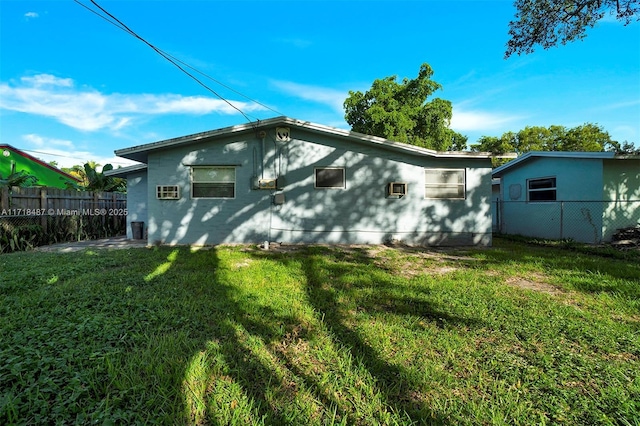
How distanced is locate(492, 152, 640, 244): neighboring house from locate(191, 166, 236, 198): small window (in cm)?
1076

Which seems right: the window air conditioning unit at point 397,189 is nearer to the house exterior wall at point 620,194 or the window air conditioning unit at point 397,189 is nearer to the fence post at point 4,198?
the house exterior wall at point 620,194

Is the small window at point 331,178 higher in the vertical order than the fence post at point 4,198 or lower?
higher

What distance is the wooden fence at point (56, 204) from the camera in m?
7.96

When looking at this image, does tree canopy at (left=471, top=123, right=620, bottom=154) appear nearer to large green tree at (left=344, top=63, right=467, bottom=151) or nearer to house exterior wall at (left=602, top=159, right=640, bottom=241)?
large green tree at (left=344, top=63, right=467, bottom=151)

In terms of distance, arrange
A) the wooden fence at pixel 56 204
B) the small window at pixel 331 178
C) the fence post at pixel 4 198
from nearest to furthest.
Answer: the fence post at pixel 4 198 < the wooden fence at pixel 56 204 < the small window at pixel 331 178

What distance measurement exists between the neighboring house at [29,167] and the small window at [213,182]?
14.3 m

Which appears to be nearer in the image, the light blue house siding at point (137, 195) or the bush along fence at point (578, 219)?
the bush along fence at point (578, 219)

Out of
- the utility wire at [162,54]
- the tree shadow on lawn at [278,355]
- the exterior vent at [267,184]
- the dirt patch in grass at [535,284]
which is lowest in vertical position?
the dirt patch in grass at [535,284]

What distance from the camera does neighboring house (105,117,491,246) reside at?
8.60m

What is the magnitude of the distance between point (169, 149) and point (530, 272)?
31.3 ft

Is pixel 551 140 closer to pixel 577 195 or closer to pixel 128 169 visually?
pixel 577 195

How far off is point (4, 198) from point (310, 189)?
8.24 m

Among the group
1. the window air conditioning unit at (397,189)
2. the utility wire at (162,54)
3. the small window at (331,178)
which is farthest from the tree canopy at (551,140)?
the utility wire at (162,54)

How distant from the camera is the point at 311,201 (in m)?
8.89
